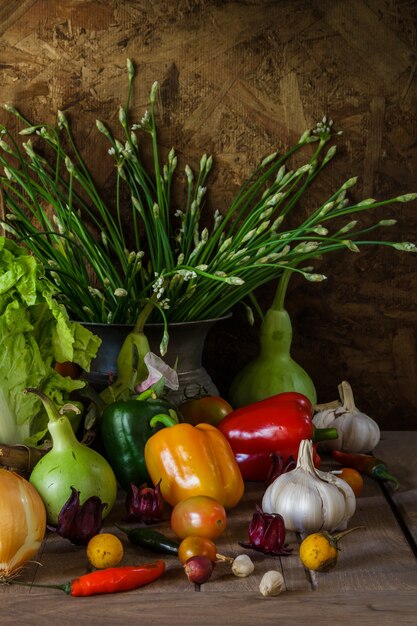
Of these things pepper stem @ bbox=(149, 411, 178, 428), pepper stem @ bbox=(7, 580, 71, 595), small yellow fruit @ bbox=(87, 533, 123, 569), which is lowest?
pepper stem @ bbox=(149, 411, 178, 428)

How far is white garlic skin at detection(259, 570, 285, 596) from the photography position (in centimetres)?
110

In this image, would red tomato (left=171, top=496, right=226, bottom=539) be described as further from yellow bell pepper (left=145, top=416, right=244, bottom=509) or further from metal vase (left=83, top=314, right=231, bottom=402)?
metal vase (left=83, top=314, right=231, bottom=402)

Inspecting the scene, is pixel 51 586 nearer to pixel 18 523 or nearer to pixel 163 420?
pixel 18 523

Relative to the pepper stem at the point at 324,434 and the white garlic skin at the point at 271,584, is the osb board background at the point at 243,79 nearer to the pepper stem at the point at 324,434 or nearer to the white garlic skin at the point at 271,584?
the pepper stem at the point at 324,434

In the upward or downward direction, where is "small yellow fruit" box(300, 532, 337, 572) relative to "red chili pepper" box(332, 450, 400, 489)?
upward

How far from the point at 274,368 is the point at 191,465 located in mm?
472

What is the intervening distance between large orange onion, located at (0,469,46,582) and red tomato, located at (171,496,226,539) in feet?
0.70

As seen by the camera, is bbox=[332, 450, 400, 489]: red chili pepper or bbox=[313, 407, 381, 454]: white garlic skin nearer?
bbox=[332, 450, 400, 489]: red chili pepper

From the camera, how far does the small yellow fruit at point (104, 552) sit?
119cm

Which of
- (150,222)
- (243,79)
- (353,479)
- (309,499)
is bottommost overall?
(353,479)

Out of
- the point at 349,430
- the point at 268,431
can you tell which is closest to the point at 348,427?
the point at 349,430

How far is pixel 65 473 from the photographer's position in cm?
132

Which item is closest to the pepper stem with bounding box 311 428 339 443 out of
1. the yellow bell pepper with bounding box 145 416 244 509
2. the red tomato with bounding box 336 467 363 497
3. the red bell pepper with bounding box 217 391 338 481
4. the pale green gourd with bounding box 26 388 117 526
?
the red bell pepper with bounding box 217 391 338 481

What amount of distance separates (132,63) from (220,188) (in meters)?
0.35
